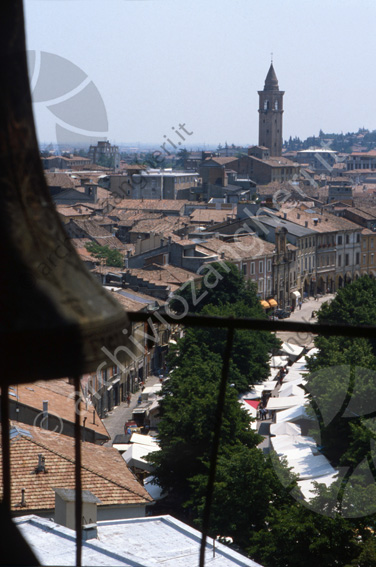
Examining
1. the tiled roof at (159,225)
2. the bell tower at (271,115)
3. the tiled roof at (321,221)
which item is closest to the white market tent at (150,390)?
the tiled roof at (159,225)

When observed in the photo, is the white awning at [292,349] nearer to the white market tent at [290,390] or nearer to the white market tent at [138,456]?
the white market tent at [290,390]

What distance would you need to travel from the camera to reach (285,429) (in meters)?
16.5

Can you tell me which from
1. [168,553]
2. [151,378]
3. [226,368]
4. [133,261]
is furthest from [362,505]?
[133,261]

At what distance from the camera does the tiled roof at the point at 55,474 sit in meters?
9.23

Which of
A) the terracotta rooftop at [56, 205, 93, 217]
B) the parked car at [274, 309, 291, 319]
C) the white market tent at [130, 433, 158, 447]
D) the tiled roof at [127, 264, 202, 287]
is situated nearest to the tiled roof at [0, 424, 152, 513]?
the white market tent at [130, 433, 158, 447]

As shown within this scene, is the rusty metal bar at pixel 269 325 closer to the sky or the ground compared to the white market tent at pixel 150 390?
closer to the sky

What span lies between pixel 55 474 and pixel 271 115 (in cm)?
8544

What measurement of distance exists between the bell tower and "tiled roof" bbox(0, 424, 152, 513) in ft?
271

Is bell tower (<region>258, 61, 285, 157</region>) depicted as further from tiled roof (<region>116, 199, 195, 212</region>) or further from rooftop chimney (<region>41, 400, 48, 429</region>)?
rooftop chimney (<region>41, 400, 48, 429</region>)

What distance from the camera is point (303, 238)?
132 feet

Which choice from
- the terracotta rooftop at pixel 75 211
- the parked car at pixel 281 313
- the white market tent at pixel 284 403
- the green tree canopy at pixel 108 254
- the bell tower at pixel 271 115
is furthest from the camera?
the bell tower at pixel 271 115

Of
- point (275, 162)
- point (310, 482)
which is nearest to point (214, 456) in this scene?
point (310, 482)

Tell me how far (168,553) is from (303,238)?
111 ft

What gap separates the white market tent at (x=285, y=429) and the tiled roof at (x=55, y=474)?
5.20m
